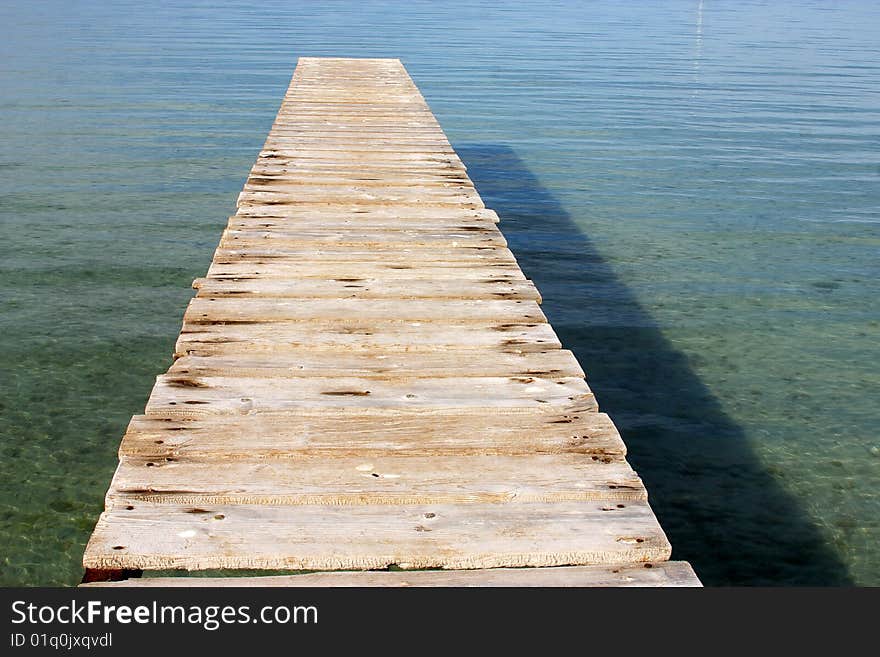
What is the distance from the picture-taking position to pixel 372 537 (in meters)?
2.80

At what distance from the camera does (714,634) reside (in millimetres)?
2498

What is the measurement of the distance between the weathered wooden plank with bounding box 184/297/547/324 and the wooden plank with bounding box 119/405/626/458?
1.09 meters

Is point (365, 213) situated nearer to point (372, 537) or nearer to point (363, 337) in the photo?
point (363, 337)

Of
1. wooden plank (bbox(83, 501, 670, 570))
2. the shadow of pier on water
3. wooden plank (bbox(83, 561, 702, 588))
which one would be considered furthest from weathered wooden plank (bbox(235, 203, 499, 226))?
wooden plank (bbox(83, 561, 702, 588))

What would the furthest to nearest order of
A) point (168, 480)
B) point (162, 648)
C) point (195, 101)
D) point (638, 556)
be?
point (195, 101) < point (168, 480) < point (638, 556) < point (162, 648)

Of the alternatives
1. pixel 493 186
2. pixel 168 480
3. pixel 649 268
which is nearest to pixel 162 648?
pixel 168 480

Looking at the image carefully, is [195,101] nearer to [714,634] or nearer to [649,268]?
[649,268]

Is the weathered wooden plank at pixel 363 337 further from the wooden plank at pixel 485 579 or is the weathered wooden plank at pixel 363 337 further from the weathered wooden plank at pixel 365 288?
the wooden plank at pixel 485 579

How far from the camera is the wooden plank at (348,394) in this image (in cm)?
359

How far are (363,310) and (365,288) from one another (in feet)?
1.20

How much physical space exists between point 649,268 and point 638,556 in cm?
670

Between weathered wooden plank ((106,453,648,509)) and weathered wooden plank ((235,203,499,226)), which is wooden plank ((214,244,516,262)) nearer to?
weathered wooden plank ((235,203,499,226))

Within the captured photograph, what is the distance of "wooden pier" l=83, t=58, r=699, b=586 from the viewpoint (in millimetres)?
2723

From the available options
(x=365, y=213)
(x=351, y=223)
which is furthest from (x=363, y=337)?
(x=365, y=213)
